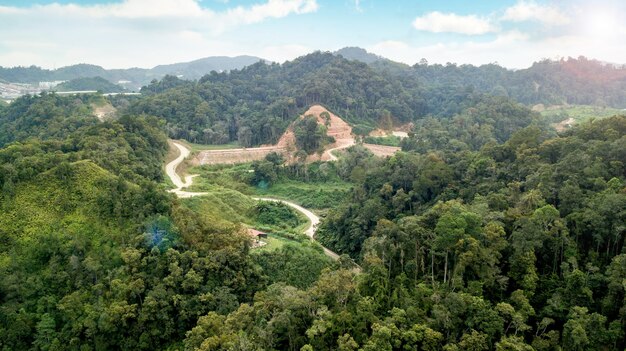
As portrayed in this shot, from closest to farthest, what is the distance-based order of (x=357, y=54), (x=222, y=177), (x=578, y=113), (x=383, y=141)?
(x=222, y=177), (x=383, y=141), (x=578, y=113), (x=357, y=54)

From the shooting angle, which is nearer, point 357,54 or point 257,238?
point 257,238

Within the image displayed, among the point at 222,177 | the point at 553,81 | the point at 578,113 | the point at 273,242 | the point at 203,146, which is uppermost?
the point at 553,81

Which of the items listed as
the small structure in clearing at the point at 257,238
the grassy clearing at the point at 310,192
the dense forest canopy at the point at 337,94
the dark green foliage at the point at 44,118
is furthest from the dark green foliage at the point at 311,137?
the small structure in clearing at the point at 257,238

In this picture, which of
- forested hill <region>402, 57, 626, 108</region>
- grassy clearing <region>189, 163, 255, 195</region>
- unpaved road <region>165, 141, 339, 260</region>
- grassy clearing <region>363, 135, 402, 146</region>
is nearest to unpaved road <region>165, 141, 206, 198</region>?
unpaved road <region>165, 141, 339, 260</region>

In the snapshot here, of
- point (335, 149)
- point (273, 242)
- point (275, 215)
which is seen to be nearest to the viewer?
point (273, 242)

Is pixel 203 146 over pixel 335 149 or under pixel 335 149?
over

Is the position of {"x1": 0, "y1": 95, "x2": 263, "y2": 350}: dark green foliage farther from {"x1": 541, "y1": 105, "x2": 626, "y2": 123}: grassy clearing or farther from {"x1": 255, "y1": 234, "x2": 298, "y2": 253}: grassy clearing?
{"x1": 541, "y1": 105, "x2": 626, "y2": 123}: grassy clearing

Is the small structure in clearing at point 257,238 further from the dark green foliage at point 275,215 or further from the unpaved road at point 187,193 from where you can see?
the dark green foliage at point 275,215

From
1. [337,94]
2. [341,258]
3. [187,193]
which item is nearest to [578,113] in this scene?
[337,94]

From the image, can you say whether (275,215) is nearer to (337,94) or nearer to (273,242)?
(273,242)
